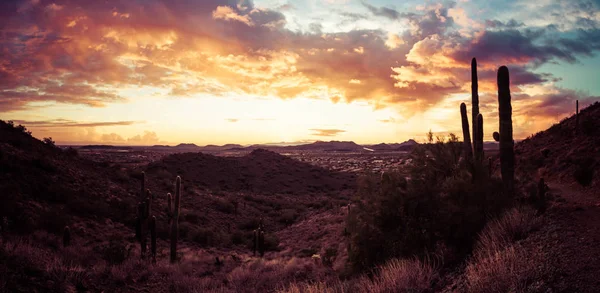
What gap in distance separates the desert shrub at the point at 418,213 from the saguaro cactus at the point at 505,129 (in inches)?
68.1

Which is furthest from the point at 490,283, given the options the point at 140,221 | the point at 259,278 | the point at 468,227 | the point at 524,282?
the point at 140,221

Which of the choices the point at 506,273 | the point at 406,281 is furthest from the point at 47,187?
the point at 506,273

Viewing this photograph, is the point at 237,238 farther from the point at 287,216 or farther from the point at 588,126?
the point at 588,126

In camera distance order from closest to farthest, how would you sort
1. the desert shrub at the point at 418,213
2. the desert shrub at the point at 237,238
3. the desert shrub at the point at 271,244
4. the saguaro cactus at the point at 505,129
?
the desert shrub at the point at 418,213 → the saguaro cactus at the point at 505,129 → the desert shrub at the point at 271,244 → the desert shrub at the point at 237,238

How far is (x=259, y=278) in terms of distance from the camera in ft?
48.5

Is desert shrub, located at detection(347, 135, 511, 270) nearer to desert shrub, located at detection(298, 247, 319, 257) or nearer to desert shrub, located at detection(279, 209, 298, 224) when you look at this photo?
desert shrub, located at detection(298, 247, 319, 257)

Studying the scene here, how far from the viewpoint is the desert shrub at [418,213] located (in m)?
10.2

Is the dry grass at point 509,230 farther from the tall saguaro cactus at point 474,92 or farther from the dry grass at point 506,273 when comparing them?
the tall saguaro cactus at point 474,92

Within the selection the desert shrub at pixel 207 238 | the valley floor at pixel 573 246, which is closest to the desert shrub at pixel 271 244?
the desert shrub at pixel 207 238

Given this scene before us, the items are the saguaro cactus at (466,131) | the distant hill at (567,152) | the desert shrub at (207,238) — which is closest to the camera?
the saguaro cactus at (466,131)

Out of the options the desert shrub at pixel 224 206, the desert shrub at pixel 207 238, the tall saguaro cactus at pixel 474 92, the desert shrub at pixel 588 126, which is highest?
the tall saguaro cactus at pixel 474 92

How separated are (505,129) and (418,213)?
6939 millimetres

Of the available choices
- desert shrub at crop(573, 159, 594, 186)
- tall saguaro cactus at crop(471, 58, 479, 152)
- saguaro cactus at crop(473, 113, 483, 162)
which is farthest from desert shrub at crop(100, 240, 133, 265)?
desert shrub at crop(573, 159, 594, 186)

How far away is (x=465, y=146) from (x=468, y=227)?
7252mm
